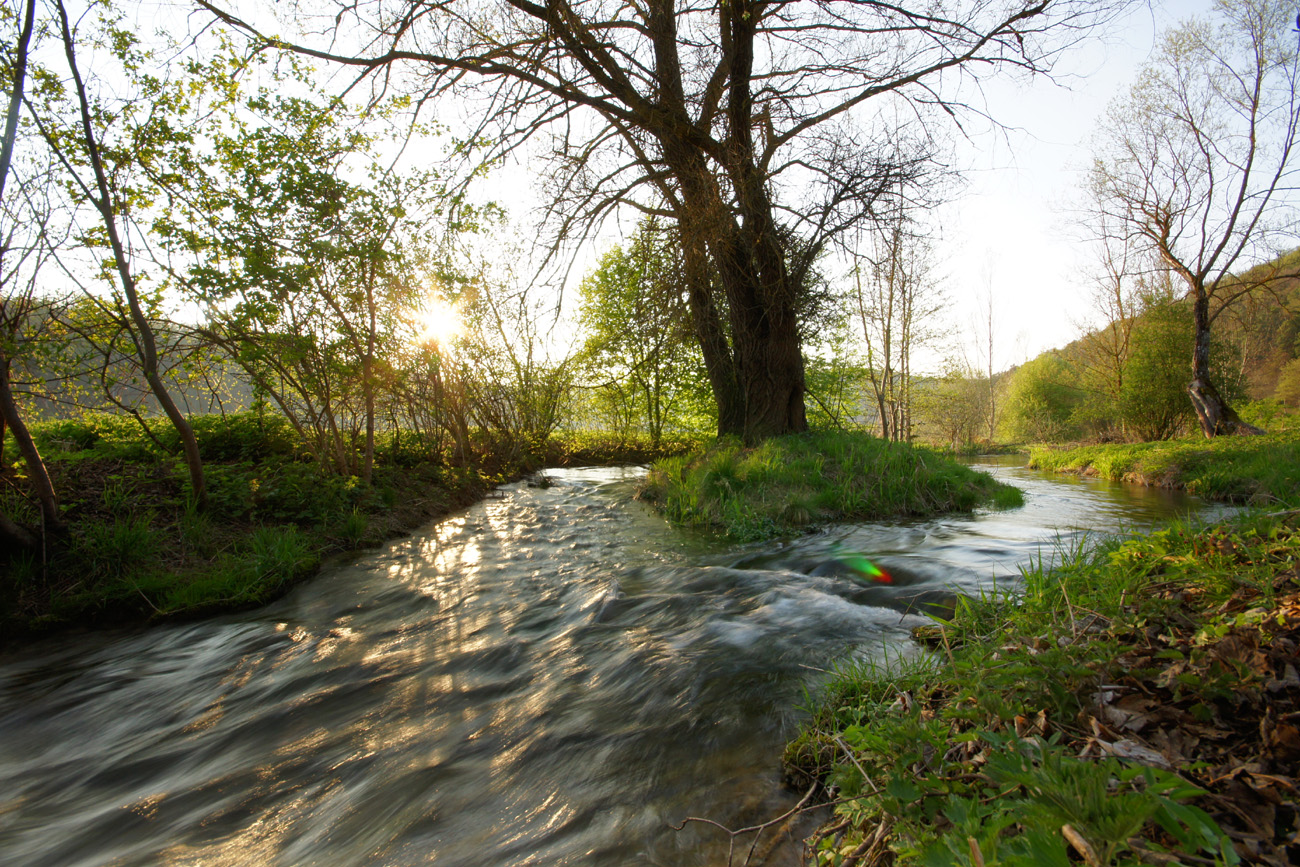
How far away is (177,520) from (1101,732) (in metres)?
7.61

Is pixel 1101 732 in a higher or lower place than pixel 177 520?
lower

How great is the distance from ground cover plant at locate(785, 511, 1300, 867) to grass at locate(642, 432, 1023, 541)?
457 cm

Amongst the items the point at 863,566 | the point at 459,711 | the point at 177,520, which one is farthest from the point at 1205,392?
the point at 177,520

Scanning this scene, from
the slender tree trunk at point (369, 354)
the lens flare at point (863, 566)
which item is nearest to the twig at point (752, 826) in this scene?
the lens flare at point (863, 566)

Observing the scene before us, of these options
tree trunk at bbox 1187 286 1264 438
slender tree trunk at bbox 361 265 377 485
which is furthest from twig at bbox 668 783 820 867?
tree trunk at bbox 1187 286 1264 438

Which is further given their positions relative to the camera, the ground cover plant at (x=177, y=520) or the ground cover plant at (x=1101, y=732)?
the ground cover plant at (x=177, y=520)

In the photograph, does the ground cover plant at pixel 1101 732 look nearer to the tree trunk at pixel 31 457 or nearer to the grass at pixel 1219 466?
the tree trunk at pixel 31 457

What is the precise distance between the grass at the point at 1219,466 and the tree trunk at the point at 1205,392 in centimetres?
195

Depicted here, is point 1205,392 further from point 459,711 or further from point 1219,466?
point 459,711

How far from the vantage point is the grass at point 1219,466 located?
8742mm

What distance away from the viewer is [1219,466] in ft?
34.3

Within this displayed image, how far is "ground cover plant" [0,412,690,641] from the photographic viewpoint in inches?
191

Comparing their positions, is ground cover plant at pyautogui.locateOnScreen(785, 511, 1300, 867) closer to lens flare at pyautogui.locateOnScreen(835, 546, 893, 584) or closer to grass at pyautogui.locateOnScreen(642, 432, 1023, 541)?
lens flare at pyautogui.locateOnScreen(835, 546, 893, 584)

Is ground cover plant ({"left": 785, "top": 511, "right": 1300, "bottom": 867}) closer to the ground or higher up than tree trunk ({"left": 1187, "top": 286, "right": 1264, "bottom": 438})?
closer to the ground
